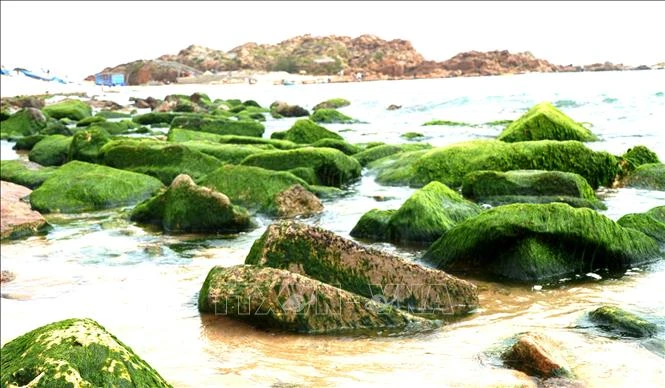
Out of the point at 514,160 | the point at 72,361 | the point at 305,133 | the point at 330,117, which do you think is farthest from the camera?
the point at 330,117

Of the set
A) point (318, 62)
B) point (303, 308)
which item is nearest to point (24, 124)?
point (303, 308)

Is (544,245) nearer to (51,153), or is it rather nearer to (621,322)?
(621,322)

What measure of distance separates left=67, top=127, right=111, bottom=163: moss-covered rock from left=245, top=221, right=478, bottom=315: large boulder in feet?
28.9

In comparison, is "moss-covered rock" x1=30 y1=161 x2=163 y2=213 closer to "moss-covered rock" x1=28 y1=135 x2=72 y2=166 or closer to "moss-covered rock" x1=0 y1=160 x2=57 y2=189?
"moss-covered rock" x1=0 y1=160 x2=57 y2=189

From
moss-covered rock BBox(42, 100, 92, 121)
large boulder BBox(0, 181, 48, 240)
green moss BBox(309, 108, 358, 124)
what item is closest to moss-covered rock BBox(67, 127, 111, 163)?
large boulder BBox(0, 181, 48, 240)

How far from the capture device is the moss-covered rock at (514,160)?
1011 cm

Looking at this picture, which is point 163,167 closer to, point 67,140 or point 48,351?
point 67,140

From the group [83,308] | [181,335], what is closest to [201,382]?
[181,335]

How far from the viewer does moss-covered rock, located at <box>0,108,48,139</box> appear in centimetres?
2150

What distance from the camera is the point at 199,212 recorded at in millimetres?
7965

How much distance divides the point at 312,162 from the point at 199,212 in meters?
3.42

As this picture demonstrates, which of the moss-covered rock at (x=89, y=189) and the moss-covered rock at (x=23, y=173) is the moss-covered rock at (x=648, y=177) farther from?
the moss-covered rock at (x=23, y=173)

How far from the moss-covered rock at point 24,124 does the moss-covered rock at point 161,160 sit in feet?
35.7

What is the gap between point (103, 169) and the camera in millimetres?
10773
